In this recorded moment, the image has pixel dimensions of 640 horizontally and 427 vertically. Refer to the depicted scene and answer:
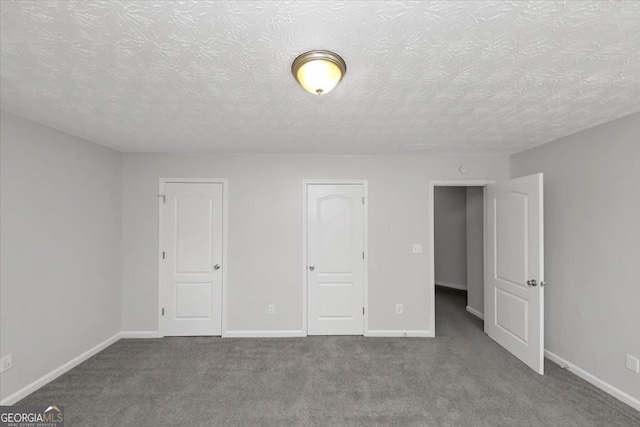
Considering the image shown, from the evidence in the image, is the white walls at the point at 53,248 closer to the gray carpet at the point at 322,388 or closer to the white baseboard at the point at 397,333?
the gray carpet at the point at 322,388

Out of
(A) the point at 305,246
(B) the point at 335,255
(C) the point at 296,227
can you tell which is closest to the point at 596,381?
(B) the point at 335,255

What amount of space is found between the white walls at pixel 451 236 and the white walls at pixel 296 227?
9.04ft

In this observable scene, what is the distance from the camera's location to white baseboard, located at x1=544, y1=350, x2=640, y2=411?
2.16 metres

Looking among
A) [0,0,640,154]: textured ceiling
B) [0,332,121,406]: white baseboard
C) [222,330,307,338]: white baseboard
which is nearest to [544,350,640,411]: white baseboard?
[0,0,640,154]: textured ceiling

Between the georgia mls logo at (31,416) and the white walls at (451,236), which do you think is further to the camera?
the white walls at (451,236)

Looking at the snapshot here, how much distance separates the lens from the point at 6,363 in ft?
6.98

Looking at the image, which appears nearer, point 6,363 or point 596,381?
point 6,363

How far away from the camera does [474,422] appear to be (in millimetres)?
2002

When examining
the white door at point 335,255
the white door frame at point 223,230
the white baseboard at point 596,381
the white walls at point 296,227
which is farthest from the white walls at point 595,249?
the white door frame at point 223,230

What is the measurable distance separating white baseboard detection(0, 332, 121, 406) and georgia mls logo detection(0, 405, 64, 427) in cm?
11

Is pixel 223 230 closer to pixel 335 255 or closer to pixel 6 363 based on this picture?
pixel 335 255

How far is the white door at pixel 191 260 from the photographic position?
3461mm

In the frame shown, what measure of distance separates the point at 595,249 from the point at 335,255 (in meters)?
2.54

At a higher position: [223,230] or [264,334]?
[223,230]
